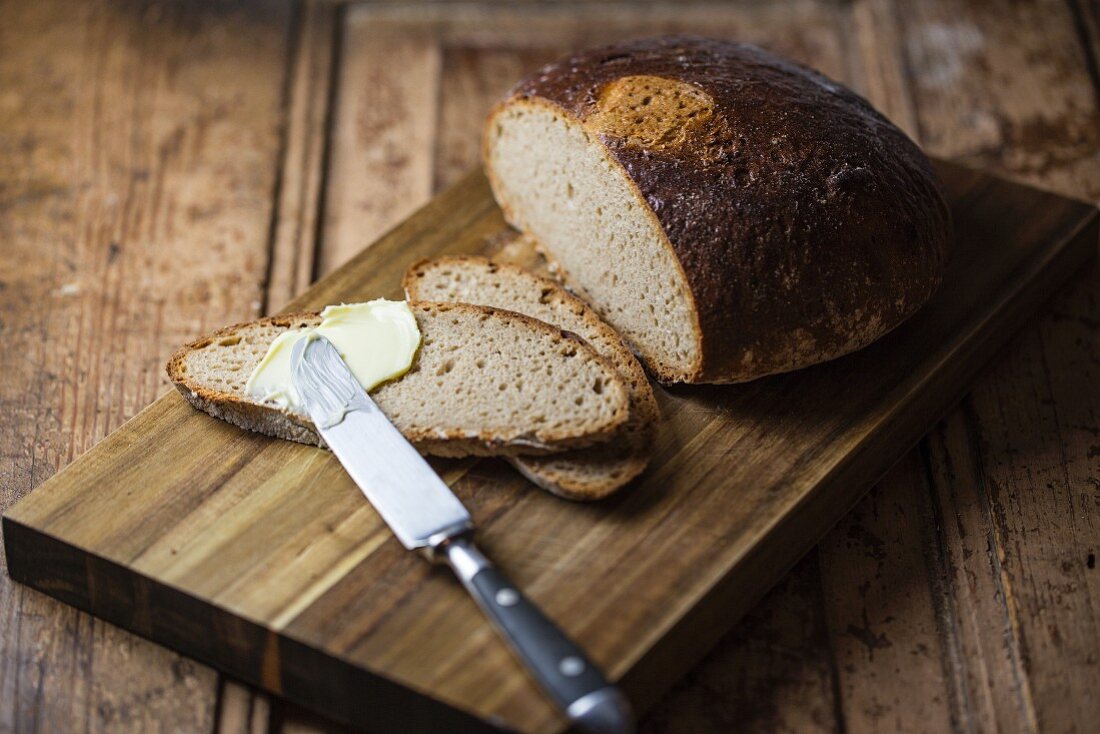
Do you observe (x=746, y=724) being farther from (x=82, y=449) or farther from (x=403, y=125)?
(x=403, y=125)

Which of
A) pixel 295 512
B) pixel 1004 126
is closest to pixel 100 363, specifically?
pixel 295 512

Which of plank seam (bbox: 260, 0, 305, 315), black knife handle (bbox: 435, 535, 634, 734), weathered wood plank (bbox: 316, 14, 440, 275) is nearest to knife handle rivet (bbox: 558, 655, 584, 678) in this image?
black knife handle (bbox: 435, 535, 634, 734)

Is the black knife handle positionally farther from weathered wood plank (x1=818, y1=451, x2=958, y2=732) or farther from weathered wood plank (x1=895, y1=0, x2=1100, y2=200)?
weathered wood plank (x1=895, y1=0, x2=1100, y2=200)

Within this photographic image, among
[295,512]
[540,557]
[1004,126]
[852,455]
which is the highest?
[295,512]

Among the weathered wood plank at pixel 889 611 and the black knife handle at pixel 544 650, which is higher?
the black knife handle at pixel 544 650

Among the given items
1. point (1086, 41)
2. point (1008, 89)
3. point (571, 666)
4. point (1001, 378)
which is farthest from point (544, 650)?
point (1086, 41)

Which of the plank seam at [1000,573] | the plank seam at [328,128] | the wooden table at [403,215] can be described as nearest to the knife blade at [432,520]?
the wooden table at [403,215]

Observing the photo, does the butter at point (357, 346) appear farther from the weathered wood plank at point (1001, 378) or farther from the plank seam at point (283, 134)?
the weathered wood plank at point (1001, 378)
